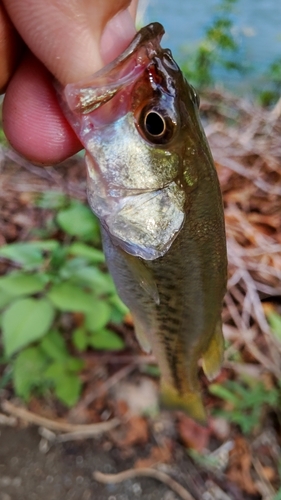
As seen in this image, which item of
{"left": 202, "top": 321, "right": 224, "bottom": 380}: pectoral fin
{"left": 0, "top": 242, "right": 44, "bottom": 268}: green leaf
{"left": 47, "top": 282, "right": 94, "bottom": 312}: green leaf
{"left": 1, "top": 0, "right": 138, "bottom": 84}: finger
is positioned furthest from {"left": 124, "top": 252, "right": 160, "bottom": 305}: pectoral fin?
{"left": 0, "top": 242, "right": 44, "bottom": 268}: green leaf

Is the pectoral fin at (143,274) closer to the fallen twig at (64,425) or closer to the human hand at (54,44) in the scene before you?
the human hand at (54,44)

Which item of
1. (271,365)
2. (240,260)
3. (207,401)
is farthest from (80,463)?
(240,260)

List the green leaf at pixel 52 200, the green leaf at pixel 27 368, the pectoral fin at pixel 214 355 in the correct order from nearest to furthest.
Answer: the pectoral fin at pixel 214 355 < the green leaf at pixel 27 368 < the green leaf at pixel 52 200

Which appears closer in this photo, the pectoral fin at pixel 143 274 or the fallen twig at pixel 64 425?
the pectoral fin at pixel 143 274

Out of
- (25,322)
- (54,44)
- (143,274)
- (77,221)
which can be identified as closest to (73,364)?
(25,322)

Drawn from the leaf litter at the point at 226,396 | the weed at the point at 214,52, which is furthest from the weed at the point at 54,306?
the weed at the point at 214,52

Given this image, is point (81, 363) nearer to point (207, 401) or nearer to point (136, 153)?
point (207, 401)

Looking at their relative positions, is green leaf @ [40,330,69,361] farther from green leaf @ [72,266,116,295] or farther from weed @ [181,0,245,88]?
weed @ [181,0,245,88]
